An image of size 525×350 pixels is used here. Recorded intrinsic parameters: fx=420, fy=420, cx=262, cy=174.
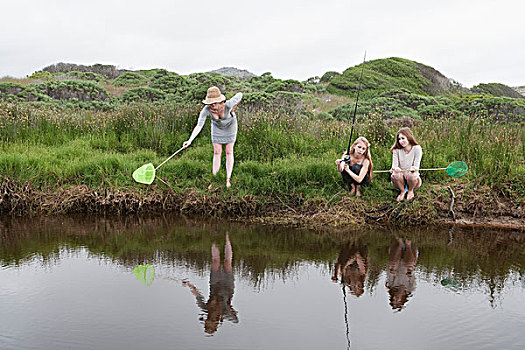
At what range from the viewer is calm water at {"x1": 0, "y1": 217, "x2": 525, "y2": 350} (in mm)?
3301

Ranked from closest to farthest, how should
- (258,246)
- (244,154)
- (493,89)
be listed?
(258,246), (244,154), (493,89)

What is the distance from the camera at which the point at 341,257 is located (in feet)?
17.1

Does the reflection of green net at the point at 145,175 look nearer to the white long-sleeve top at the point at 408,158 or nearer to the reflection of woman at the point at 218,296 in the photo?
the reflection of woman at the point at 218,296

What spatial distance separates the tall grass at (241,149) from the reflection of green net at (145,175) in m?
0.63

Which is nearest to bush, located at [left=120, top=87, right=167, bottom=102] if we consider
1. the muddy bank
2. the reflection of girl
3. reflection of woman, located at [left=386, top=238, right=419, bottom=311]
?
the muddy bank

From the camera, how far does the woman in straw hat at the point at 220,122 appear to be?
7.24 metres

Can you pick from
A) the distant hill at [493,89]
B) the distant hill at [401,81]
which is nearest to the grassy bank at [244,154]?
the distant hill at [401,81]

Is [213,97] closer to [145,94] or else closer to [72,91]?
[145,94]

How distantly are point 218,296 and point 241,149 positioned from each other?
5454 mm

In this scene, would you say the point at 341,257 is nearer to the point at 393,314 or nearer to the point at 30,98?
the point at 393,314

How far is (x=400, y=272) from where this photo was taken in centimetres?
472

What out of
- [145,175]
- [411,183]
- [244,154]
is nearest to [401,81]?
[244,154]

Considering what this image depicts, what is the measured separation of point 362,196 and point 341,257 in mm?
2268

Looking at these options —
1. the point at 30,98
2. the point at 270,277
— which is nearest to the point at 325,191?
the point at 270,277
